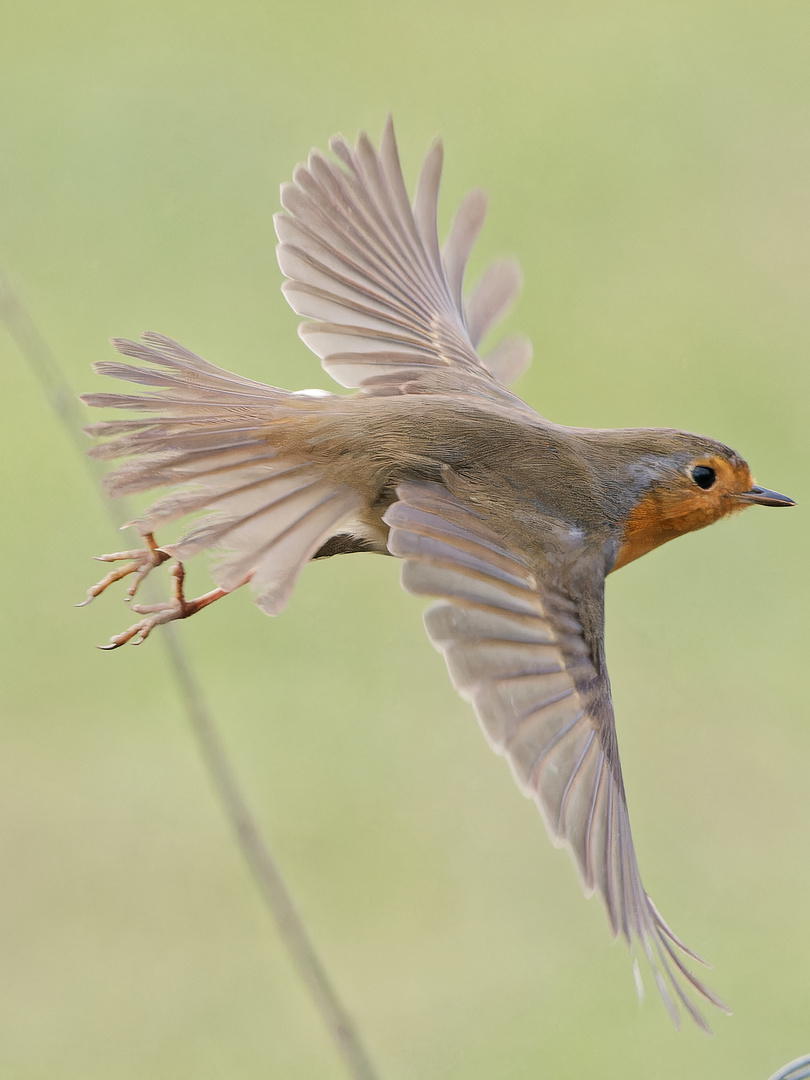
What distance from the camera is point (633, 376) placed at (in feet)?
24.2

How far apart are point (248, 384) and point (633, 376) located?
4.89 m

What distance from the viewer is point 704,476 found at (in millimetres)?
2963

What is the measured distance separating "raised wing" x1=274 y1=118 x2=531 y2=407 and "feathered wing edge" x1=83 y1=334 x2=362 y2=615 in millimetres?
571

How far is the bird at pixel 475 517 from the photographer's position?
2.30m

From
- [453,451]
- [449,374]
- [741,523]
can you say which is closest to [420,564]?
[453,451]

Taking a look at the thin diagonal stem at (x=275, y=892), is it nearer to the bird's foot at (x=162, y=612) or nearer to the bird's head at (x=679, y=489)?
the bird's foot at (x=162, y=612)

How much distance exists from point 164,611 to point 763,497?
129cm

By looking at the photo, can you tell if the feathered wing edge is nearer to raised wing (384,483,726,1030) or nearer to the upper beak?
raised wing (384,483,726,1030)

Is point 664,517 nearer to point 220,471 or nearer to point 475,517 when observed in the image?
point 475,517

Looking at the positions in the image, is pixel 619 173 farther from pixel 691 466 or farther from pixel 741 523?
pixel 691 466

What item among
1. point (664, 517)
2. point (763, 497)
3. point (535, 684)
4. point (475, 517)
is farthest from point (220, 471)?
point (763, 497)

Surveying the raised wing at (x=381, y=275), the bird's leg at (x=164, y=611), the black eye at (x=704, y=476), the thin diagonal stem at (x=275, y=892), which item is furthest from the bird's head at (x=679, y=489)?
the thin diagonal stem at (x=275, y=892)

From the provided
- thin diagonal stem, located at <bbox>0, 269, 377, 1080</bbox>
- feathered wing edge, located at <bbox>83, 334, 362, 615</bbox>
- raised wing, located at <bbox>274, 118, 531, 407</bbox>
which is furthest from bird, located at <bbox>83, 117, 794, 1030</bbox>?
thin diagonal stem, located at <bbox>0, 269, 377, 1080</bbox>

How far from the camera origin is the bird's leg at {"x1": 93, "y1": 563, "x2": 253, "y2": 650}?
2408mm
